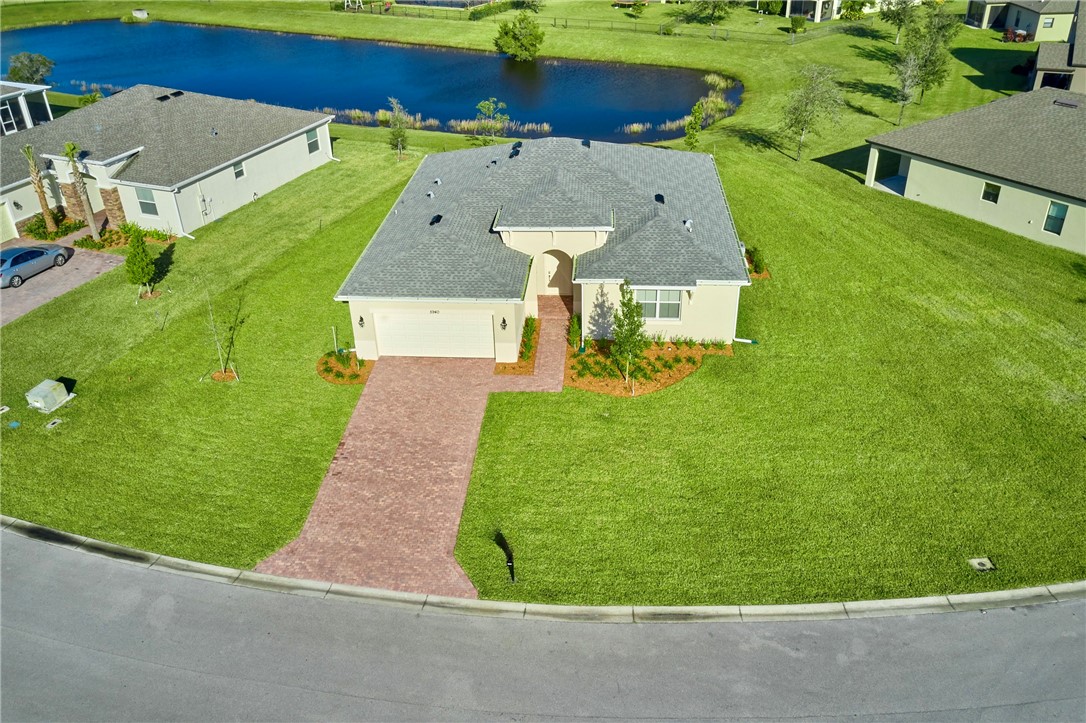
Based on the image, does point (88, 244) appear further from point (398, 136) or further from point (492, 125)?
point (492, 125)

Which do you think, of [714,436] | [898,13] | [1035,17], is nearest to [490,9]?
[898,13]

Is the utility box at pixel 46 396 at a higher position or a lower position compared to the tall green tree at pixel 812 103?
lower

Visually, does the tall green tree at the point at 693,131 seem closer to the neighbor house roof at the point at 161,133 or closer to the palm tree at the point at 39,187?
the neighbor house roof at the point at 161,133

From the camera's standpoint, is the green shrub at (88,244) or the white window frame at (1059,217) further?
the green shrub at (88,244)

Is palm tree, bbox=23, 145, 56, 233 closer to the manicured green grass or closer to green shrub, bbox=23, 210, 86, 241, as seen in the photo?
green shrub, bbox=23, 210, 86, 241

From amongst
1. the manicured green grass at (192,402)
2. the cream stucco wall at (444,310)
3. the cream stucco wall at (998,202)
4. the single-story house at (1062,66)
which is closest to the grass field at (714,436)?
the manicured green grass at (192,402)

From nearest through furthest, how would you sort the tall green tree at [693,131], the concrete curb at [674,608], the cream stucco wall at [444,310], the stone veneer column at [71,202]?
the concrete curb at [674,608] < the cream stucco wall at [444,310] < the stone veneer column at [71,202] < the tall green tree at [693,131]
